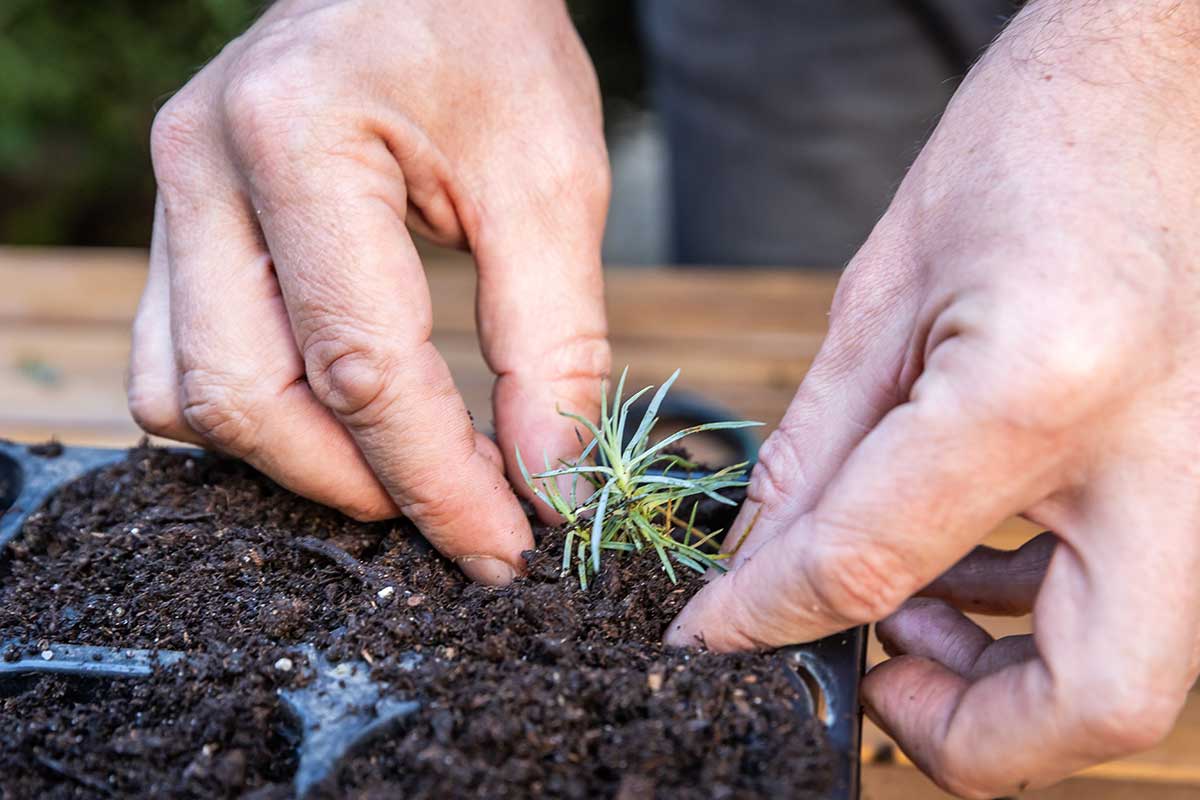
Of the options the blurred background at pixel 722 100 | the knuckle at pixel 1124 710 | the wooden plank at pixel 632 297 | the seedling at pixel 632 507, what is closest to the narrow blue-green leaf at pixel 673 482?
the seedling at pixel 632 507

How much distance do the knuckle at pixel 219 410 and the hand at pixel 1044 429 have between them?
24.9 inches

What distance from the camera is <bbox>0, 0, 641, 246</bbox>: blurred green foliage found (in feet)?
11.3

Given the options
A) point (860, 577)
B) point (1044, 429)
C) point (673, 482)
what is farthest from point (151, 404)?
point (1044, 429)

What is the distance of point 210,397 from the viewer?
1.34 m

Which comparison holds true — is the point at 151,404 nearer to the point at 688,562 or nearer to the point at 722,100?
the point at 688,562

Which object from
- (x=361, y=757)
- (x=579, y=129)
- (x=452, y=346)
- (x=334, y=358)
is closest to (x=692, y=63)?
(x=452, y=346)

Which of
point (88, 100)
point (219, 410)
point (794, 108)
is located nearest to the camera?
point (219, 410)

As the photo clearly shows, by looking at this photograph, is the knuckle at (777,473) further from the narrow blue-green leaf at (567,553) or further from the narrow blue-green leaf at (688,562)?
the narrow blue-green leaf at (567,553)

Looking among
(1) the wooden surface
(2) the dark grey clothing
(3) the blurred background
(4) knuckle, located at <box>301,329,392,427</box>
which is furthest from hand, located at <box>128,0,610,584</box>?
(2) the dark grey clothing

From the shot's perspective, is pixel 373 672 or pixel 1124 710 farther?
pixel 373 672

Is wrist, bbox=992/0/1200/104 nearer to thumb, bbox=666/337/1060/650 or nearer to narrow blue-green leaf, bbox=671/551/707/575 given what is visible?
thumb, bbox=666/337/1060/650

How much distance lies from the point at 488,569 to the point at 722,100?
2.00 metres

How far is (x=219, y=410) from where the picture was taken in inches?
52.5

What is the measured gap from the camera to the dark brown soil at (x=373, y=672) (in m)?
0.91
